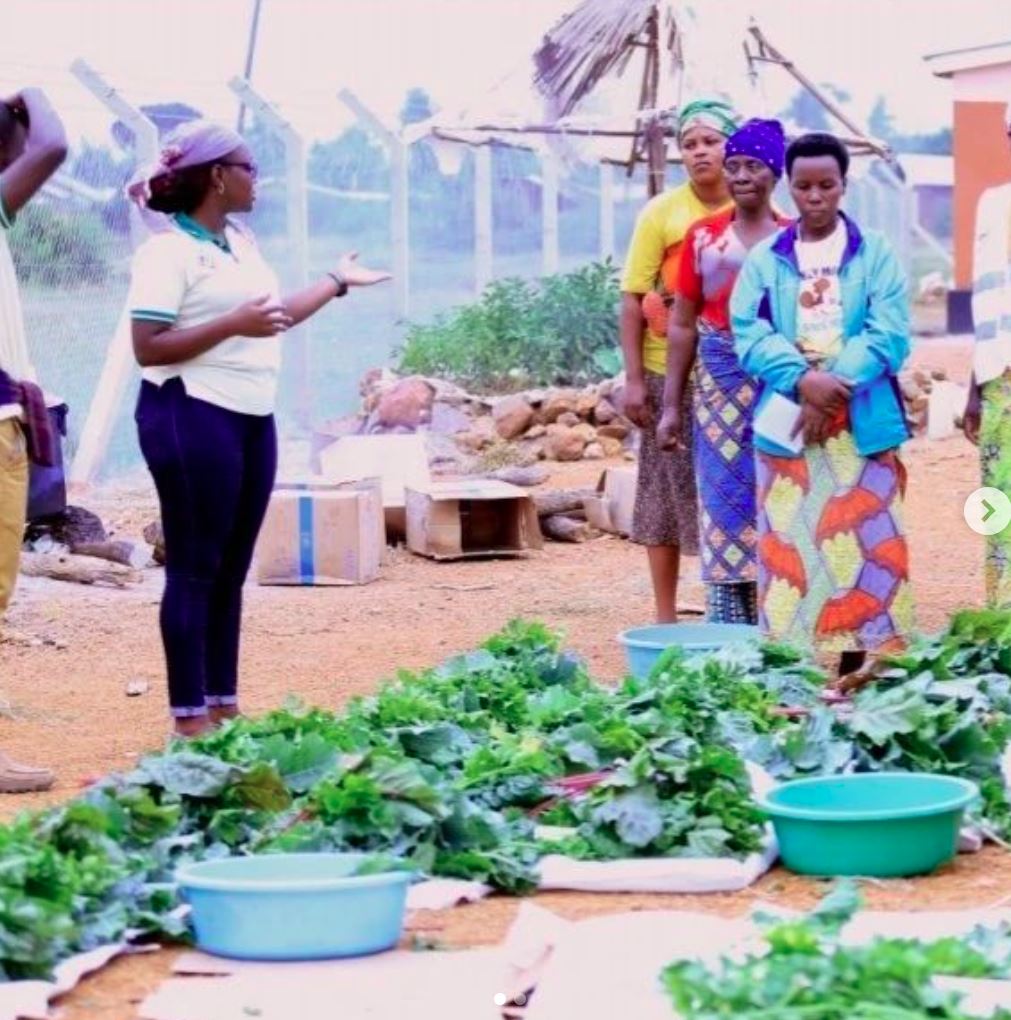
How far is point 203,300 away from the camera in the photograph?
6.07 metres

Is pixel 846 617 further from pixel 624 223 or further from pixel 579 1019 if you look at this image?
pixel 624 223

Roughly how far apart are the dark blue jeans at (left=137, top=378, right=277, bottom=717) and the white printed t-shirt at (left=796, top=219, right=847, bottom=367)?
5.31 feet

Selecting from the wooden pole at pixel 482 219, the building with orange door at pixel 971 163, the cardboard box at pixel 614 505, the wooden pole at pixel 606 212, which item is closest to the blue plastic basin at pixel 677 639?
the cardboard box at pixel 614 505

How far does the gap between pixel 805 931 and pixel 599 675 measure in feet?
14.3

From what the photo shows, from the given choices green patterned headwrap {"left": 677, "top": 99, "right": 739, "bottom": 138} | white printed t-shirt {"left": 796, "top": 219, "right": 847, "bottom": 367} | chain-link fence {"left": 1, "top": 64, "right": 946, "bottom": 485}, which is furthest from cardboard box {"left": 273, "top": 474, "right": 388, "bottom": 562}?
white printed t-shirt {"left": 796, "top": 219, "right": 847, "bottom": 367}

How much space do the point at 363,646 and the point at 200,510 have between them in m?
2.62

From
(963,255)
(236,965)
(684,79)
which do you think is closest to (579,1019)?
(236,965)

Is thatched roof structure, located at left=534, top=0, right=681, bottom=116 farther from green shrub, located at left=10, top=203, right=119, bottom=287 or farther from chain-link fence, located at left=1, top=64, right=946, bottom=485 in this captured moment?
green shrub, located at left=10, top=203, right=119, bottom=287

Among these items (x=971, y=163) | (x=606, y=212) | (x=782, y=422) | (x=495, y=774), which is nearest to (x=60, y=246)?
(x=782, y=422)

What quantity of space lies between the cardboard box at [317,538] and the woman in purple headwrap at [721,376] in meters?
2.98

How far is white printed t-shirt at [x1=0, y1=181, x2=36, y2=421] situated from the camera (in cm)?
583

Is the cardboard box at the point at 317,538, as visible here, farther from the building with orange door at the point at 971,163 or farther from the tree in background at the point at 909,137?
the tree in background at the point at 909,137

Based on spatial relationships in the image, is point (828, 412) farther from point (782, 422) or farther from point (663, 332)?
point (663, 332)

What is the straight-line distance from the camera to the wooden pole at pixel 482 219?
18.7 metres
